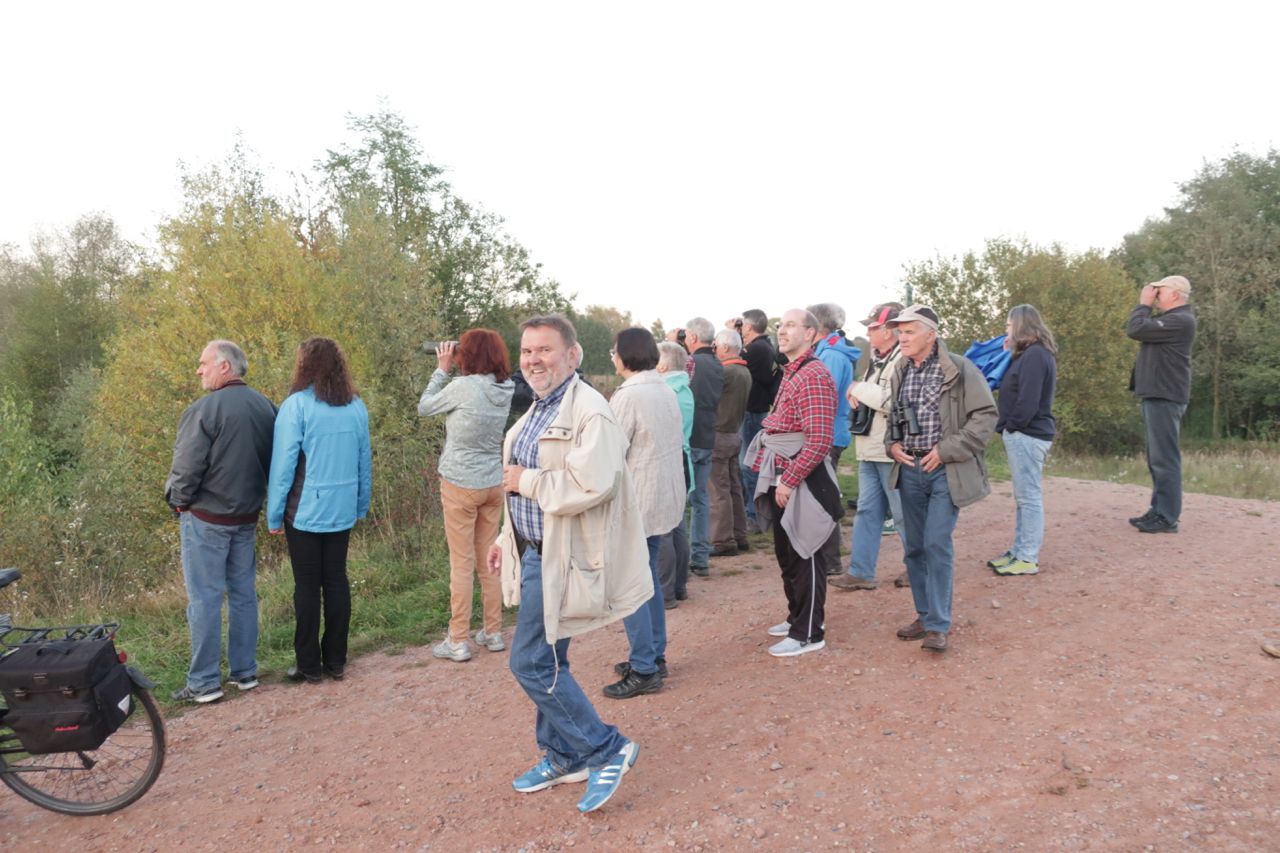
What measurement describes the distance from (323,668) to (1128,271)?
38175 mm

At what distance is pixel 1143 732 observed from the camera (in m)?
3.76

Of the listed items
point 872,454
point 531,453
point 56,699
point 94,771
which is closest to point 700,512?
point 872,454

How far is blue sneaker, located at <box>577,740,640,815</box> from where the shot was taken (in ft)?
11.0

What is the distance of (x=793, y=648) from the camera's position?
5059 millimetres

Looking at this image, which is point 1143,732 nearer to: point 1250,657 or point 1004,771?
point 1004,771

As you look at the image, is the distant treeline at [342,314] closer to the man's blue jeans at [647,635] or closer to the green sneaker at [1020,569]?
the man's blue jeans at [647,635]

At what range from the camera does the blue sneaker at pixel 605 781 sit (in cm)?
336

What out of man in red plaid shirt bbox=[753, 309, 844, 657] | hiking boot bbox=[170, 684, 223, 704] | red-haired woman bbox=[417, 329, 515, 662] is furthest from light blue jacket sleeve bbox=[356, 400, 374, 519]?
man in red plaid shirt bbox=[753, 309, 844, 657]

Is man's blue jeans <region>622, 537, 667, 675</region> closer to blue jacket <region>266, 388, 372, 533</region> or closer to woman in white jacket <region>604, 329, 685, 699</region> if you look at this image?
woman in white jacket <region>604, 329, 685, 699</region>

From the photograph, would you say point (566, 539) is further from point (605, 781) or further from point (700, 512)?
point (700, 512)

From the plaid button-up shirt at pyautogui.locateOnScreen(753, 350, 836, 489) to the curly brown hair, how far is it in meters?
2.78

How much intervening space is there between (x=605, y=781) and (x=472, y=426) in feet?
8.80

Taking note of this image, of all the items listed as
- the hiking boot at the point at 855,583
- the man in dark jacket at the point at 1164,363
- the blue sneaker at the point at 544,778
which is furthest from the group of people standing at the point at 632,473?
the man in dark jacket at the point at 1164,363

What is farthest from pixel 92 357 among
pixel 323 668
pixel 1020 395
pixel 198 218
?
pixel 1020 395
